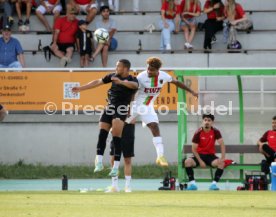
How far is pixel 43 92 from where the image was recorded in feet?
89.5

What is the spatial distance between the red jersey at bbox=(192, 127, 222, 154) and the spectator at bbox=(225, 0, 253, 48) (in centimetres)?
708

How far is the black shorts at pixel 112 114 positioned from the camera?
64.1 ft

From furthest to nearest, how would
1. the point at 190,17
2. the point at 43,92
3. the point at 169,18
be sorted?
the point at 169,18 < the point at 190,17 < the point at 43,92

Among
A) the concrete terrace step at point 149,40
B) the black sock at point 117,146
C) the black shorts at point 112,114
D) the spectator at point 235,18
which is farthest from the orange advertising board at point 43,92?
the black sock at point 117,146

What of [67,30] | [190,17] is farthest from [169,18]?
[67,30]

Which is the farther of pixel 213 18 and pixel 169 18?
pixel 169 18

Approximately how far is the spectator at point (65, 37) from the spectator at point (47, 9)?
3.22 feet

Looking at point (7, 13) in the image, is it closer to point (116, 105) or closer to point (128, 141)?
point (128, 141)

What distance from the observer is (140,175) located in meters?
26.0

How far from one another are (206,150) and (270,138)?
133 cm
